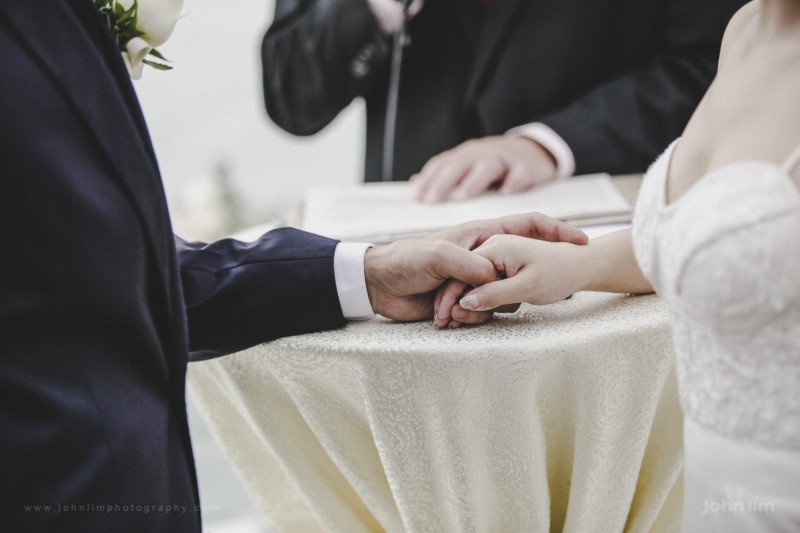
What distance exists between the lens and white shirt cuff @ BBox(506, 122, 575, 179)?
4.23 ft

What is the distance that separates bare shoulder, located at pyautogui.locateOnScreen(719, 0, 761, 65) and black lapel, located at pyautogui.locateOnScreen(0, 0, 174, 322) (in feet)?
1.75

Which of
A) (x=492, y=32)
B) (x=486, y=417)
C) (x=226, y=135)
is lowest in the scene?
(x=226, y=135)

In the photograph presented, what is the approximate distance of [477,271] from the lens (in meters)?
0.83

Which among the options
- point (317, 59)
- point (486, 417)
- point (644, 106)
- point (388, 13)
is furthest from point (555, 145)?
Result: point (486, 417)

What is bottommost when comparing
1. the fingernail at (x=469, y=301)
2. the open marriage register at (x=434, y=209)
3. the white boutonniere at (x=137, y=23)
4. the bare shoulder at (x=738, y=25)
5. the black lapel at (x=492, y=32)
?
the open marriage register at (x=434, y=209)

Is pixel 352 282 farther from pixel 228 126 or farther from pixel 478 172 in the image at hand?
pixel 228 126

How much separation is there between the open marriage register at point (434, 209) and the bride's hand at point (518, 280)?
0.16 m

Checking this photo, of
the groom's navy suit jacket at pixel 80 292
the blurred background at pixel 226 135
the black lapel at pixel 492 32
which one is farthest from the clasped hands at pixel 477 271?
the blurred background at pixel 226 135

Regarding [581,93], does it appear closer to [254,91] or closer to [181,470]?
[181,470]

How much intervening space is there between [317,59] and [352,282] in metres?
0.77

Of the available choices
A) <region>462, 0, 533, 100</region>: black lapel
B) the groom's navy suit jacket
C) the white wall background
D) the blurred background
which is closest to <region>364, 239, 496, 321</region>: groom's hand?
the groom's navy suit jacket

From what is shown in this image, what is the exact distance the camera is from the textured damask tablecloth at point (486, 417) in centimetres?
79

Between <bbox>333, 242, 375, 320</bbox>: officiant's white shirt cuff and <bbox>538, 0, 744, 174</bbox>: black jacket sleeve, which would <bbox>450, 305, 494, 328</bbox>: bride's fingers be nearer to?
<bbox>333, 242, 375, 320</bbox>: officiant's white shirt cuff

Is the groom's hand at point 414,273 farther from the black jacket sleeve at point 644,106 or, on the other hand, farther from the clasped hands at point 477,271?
the black jacket sleeve at point 644,106
